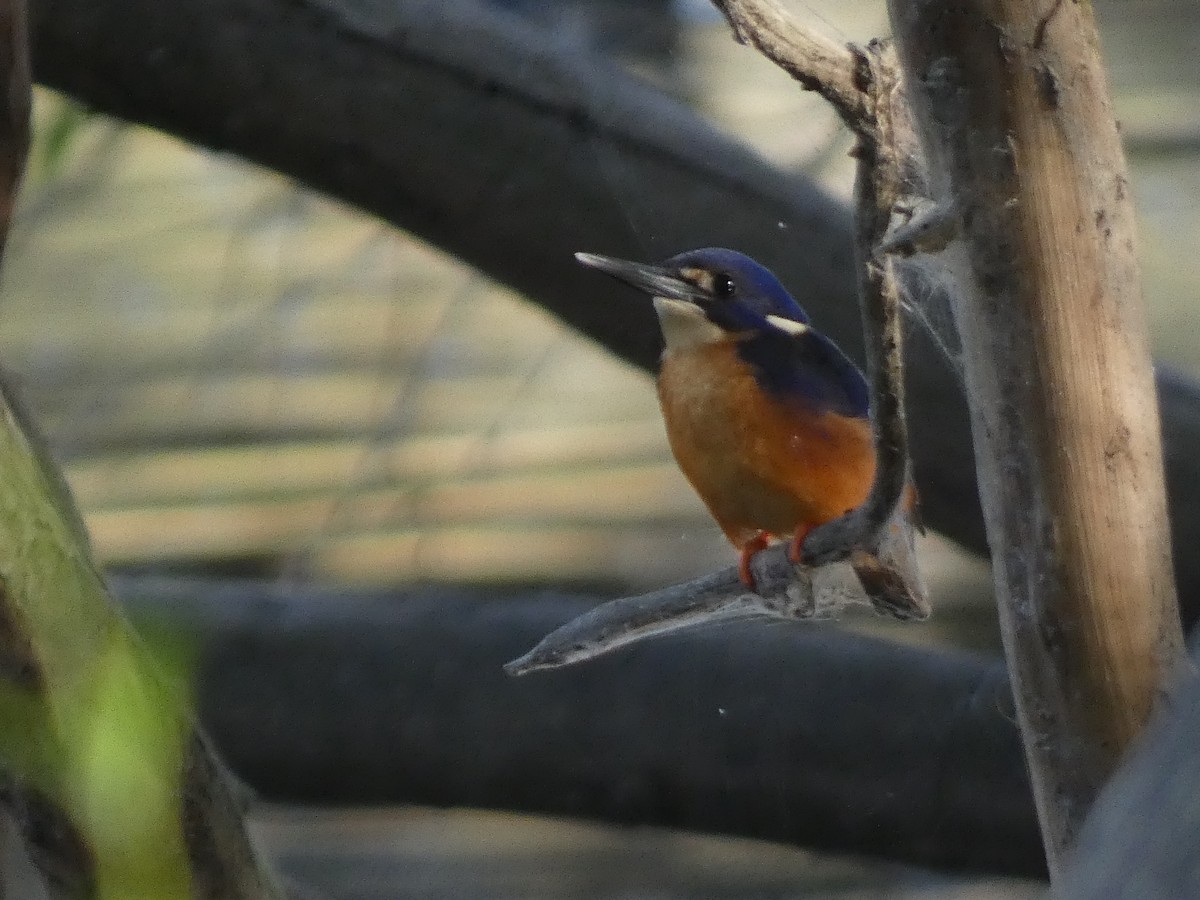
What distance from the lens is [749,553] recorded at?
1.02 metres

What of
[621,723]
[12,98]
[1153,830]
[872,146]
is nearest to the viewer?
[1153,830]

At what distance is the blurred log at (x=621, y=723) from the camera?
1.52 m

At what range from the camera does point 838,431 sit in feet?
3.49

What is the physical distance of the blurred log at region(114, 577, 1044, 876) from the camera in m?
1.52

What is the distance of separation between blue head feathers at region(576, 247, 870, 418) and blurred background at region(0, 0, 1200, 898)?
81cm

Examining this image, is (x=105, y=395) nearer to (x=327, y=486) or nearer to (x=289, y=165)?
(x=327, y=486)

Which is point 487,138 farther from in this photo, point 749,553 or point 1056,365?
point 1056,365

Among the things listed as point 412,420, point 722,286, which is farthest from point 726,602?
point 412,420

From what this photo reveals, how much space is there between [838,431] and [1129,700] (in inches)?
15.2

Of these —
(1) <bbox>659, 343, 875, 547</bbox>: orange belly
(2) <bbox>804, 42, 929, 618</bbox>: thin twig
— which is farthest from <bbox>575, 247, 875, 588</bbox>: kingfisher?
(2) <bbox>804, 42, 929, 618</bbox>: thin twig

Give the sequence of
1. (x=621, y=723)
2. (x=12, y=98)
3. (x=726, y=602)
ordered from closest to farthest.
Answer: (x=12, y=98), (x=726, y=602), (x=621, y=723)

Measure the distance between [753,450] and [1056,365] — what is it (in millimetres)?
433

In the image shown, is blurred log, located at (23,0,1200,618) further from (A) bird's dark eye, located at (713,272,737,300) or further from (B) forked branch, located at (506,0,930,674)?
(B) forked branch, located at (506,0,930,674)

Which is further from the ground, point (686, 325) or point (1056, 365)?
point (1056, 365)
